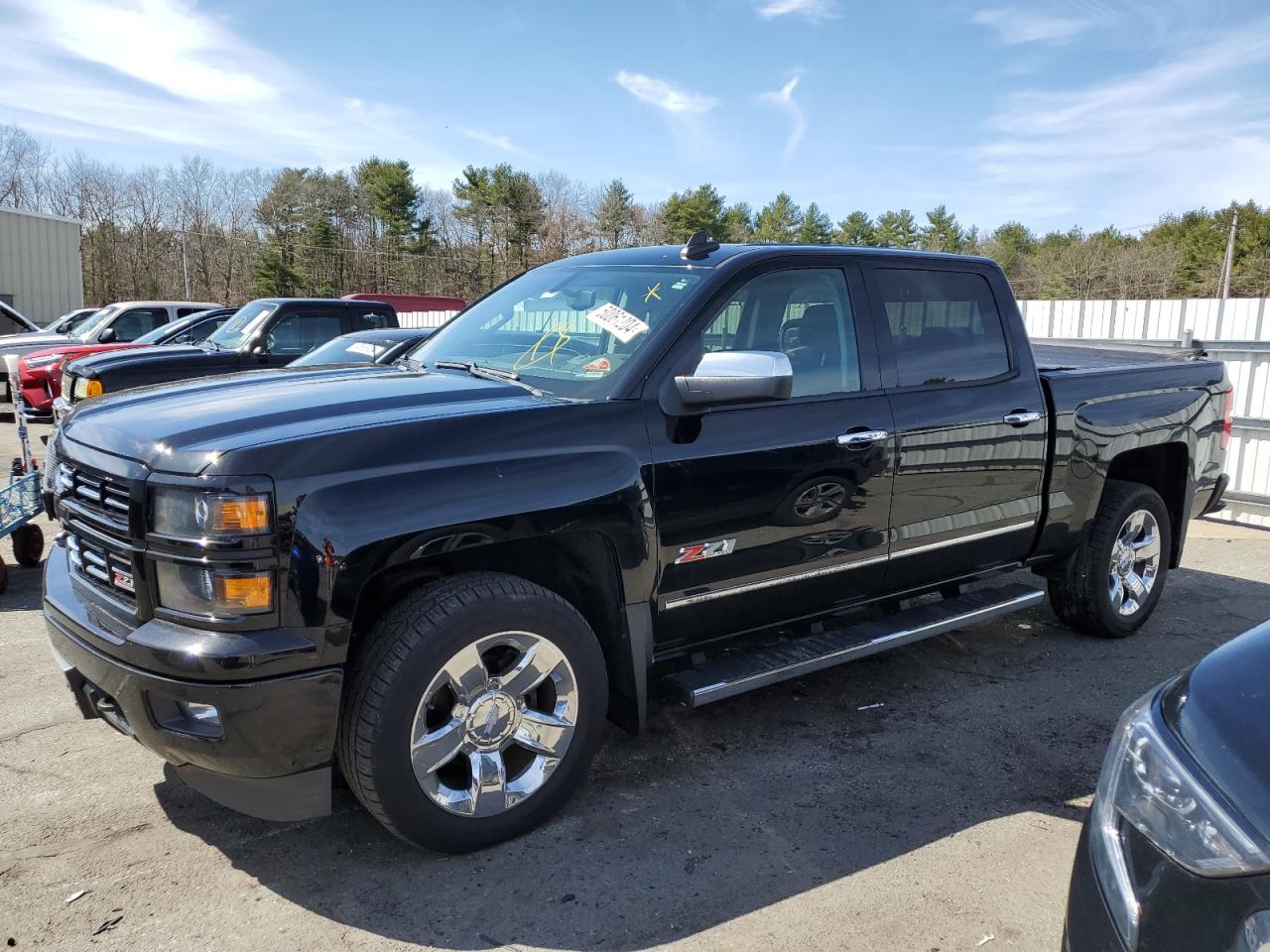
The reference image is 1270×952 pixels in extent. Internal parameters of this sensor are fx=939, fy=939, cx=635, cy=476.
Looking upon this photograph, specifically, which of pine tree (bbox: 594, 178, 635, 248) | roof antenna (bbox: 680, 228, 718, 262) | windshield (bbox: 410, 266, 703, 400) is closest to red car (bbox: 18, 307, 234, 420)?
windshield (bbox: 410, 266, 703, 400)

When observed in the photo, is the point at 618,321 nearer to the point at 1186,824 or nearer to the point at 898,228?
the point at 1186,824

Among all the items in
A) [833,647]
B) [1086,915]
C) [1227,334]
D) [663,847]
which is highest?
[1227,334]

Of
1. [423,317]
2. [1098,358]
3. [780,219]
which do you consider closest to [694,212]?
[780,219]

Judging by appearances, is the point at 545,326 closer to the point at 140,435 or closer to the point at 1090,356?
the point at 140,435

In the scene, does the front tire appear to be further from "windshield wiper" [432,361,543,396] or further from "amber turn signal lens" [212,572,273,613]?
"windshield wiper" [432,361,543,396]

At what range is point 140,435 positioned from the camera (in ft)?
8.94

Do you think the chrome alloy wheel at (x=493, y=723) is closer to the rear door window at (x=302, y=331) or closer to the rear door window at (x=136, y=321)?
the rear door window at (x=302, y=331)

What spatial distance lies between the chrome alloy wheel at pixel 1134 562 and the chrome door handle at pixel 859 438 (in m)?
2.08

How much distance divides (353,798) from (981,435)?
2.98 m

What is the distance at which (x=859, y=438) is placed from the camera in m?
3.68

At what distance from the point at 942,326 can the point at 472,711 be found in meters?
2.72

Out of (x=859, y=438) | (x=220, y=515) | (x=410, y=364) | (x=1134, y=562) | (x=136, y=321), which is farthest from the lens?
(x=136, y=321)

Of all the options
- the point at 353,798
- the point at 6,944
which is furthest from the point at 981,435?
the point at 6,944

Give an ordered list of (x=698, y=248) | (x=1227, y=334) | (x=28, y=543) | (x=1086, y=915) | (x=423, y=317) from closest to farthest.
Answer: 1. (x=1086, y=915)
2. (x=698, y=248)
3. (x=28, y=543)
4. (x=1227, y=334)
5. (x=423, y=317)
